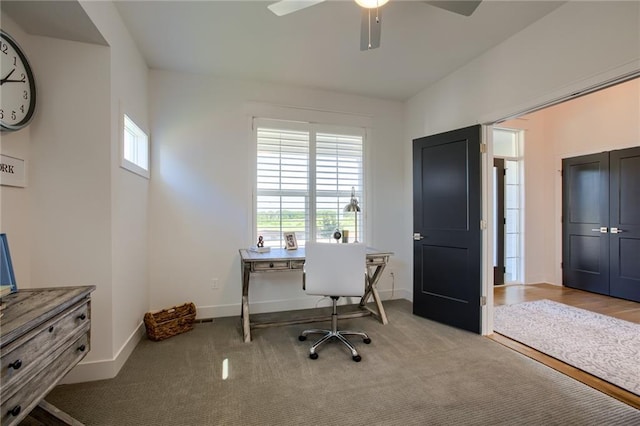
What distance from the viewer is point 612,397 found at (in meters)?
1.88

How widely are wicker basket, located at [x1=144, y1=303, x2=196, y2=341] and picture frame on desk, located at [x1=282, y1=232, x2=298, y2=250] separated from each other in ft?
3.93

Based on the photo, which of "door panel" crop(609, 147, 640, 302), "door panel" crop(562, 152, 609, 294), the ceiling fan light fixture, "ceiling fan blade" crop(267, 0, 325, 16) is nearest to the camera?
"ceiling fan blade" crop(267, 0, 325, 16)

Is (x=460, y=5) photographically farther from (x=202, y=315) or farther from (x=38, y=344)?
(x=202, y=315)

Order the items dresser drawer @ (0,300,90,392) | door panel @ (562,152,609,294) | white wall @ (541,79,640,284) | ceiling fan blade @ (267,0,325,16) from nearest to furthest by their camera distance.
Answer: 1. dresser drawer @ (0,300,90,392)
2. ceiling fan blade @ (267,0,325,16)
3. white wall @ (541,79,640,284)
4. door panel @ (562,152,609,294)

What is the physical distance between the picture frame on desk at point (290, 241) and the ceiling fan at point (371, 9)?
6.78 feet

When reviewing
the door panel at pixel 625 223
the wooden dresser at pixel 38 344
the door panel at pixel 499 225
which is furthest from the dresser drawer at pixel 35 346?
the door panel at pixel 625 223

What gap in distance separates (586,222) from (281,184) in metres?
4.73

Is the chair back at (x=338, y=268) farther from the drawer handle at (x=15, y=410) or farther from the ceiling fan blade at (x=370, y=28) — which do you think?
the drawer handle at (x=15, y=410)

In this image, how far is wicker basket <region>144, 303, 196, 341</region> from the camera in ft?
8.86

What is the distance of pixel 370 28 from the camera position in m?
2.04

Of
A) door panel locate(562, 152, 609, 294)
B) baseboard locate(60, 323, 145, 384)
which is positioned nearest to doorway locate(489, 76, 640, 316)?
door panel locate(562, 152, 609, 294)

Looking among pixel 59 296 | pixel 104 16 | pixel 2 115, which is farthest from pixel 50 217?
pixel 104 16

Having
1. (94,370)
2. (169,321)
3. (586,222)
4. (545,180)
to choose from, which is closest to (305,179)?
(169,321)

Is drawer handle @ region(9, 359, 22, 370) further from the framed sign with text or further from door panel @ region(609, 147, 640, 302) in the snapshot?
door panel @ region(609, 147, 640, 302)
